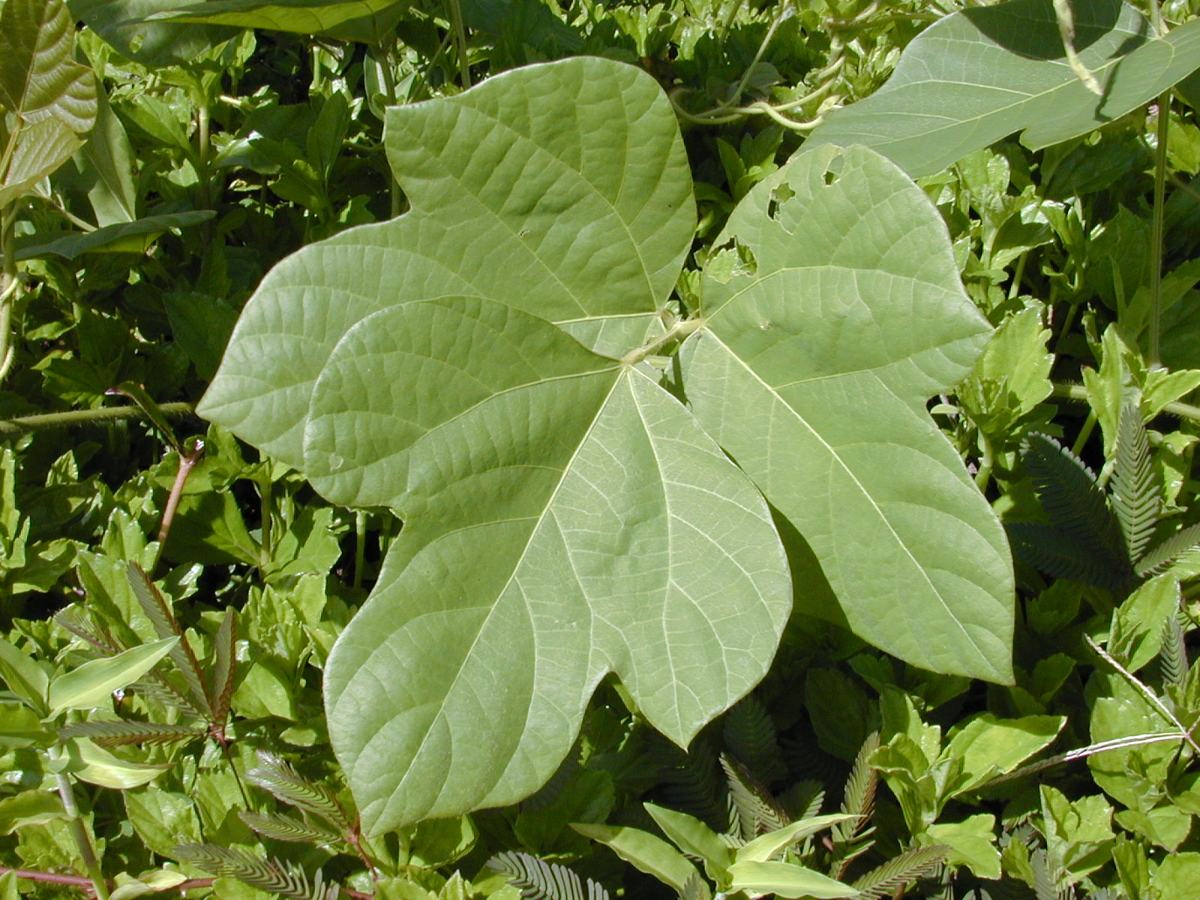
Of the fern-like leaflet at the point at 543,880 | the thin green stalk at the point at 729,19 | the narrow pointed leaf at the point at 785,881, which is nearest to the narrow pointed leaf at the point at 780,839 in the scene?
the narrow pointed leaf at the point at 785,881

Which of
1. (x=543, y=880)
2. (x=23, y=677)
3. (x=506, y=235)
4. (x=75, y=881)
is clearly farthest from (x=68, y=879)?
(x=506, y=235)

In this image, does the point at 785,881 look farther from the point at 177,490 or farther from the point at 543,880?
the point at 177,490

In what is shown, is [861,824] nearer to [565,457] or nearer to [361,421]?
[565,457]

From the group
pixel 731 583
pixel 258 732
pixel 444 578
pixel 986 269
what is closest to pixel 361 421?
pixel 444 578

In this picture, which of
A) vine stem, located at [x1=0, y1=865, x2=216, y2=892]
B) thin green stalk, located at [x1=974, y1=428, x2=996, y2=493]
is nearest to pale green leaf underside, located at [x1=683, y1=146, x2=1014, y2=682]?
thin green stalk, located at [x1=974, y1=428, x2=996, y2=493]

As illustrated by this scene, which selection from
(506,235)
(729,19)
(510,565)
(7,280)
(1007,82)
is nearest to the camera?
(510,565)
